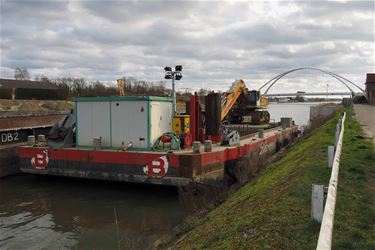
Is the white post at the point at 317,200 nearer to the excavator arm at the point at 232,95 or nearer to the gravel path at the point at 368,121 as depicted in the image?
the gravel path at the point at 368,121

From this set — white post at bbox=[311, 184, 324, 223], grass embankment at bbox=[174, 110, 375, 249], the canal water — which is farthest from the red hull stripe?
white post at bbox=[311, 184, 324, 223]

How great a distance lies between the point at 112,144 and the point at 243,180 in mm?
5618

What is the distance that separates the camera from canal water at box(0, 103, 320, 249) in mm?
9914

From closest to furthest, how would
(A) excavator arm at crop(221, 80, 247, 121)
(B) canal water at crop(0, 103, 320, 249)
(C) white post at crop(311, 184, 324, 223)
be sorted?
1. (C) white post at crop(311, 184, 324, 223)
2. (B) canal water at crop(0, 103, 320, 249)
3. (A) excavator arm at crop(221, 80, 247, 121)

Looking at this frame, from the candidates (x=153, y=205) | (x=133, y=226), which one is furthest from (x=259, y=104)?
(x=133, y=226)

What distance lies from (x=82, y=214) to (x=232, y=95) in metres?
16.5

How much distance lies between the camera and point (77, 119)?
16.2 m

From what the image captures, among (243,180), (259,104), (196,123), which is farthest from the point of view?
(259,104)

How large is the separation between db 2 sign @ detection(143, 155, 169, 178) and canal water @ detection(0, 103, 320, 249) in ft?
3.30

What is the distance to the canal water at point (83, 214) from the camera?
991 cm

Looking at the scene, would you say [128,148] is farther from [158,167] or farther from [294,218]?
[294,218]

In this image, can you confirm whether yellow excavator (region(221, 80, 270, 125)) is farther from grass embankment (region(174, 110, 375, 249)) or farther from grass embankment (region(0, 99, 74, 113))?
grass embankment (region(174, 110, 375, 249))

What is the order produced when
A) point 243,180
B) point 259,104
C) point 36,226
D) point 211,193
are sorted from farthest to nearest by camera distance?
point 259,104, point 243,180, point 211,193, point 36,226

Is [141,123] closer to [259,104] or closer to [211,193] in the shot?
[211,193]
